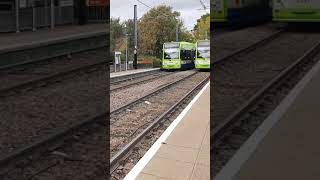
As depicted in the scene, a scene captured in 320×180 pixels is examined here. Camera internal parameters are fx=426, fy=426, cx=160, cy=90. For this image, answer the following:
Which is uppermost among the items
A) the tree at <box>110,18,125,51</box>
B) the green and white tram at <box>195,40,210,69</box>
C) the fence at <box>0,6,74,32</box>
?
the fence at <box>0,6,74,32</box>

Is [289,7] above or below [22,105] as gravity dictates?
above

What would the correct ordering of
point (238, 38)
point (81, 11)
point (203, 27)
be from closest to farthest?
point (203, 27), point (238, 38), point (81, 11)

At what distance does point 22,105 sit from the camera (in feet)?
30.2

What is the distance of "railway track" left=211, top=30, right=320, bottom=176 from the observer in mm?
7098

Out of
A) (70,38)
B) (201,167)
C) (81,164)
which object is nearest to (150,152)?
(81,164)

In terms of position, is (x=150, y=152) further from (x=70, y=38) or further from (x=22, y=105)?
(x=70, y=38)

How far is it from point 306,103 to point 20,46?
12764mm

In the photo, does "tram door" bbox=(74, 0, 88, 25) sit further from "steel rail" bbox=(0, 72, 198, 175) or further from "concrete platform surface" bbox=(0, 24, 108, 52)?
"steel rail" bbox=(0, 72, 198, 175)

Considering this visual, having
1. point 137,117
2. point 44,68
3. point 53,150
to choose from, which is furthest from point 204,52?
point 44,68

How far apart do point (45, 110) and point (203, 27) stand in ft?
19.3

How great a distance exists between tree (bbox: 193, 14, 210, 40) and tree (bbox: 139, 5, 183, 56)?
0.19 meters

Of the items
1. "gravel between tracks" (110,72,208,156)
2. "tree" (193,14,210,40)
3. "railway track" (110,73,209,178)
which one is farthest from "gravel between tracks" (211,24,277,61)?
"tree" (193,14,210,40)

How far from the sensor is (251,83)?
11.8m

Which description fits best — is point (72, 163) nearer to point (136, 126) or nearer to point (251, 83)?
point (136, 126)
